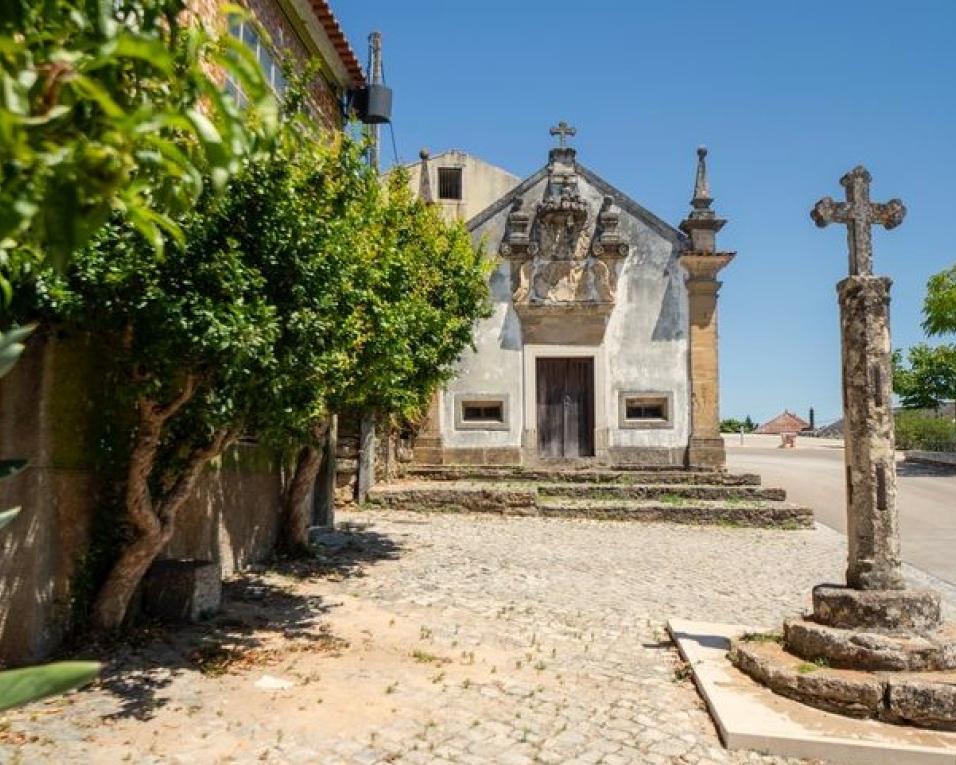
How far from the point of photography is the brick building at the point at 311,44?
9.84 meters

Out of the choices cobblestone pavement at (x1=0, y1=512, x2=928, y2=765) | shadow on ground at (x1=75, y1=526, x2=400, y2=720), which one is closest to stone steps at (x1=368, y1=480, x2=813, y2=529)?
cobblestone pavement at (x1=0, y1=512, x2=928, y2=765)

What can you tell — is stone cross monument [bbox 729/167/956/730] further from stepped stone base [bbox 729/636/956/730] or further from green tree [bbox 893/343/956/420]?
green tree [bbox 893/343/956/420]

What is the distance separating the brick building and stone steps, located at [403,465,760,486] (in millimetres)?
7066

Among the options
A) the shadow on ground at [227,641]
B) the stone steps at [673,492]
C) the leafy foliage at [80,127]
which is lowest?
the shadow on ground at [227,641]

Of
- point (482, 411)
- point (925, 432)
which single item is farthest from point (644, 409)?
point (925, 432)

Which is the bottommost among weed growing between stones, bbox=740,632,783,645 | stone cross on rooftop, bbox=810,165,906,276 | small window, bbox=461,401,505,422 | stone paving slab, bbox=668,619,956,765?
stone paving slab, bbox=668,619,956,765

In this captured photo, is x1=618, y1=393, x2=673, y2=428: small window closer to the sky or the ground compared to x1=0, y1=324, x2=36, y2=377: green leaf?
closer to the sky

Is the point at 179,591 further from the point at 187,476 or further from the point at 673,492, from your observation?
the point at 673,492

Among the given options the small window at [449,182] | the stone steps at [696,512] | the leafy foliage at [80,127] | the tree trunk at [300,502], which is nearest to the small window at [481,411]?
the stone steps at [696,512]

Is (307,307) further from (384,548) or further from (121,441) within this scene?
(384,548)

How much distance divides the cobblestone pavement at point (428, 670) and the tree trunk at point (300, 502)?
543mm

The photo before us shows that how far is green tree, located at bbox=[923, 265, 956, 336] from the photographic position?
84.7 feet

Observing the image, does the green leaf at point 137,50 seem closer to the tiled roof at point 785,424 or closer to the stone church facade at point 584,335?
the stone church facade at point 584,335

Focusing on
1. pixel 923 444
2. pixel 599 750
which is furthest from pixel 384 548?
pixel 923 444
